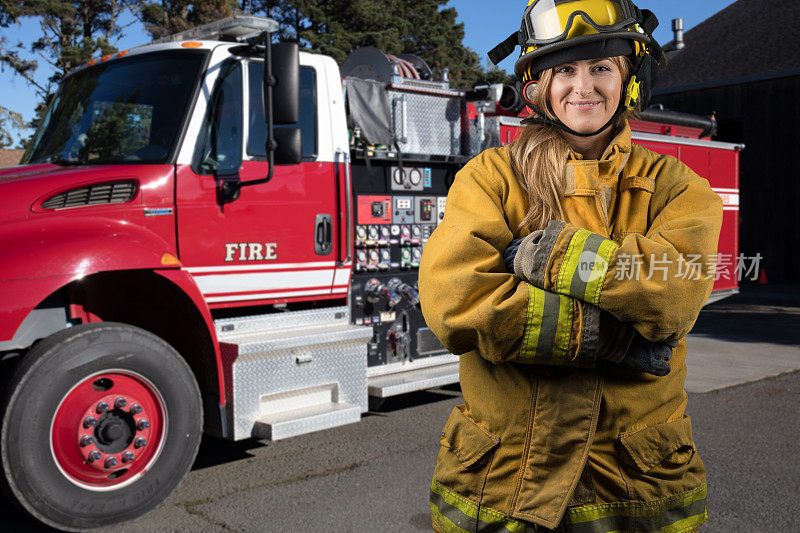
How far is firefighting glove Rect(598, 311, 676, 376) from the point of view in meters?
1.49

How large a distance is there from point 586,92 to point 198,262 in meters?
3.39

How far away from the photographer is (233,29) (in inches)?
201

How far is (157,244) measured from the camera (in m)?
4.34

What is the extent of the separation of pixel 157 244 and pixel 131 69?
125cm

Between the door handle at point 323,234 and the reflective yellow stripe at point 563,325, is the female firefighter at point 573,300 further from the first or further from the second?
the door handle at point 323,234

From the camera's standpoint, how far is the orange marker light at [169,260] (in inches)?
168

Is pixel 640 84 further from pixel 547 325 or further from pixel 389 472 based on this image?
pixel 389 472

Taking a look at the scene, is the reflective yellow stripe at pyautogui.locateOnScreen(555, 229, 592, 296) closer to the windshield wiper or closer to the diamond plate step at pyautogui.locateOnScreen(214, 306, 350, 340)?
the diamond plate step at pyautogui.locateOnScreen(214, 306, 350, 340)

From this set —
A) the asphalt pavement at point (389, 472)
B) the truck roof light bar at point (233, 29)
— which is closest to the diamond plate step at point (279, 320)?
the asphalt pavement at point (389, 472)

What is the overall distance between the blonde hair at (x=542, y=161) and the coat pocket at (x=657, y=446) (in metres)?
0.46

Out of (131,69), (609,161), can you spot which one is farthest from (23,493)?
(609,161)

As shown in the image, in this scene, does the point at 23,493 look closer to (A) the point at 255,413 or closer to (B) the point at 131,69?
(A) the point at 255,413

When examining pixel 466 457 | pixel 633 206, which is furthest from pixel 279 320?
pixel 633 206

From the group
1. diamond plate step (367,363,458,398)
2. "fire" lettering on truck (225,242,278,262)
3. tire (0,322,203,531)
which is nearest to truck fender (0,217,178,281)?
tire (0,322,203,531)
